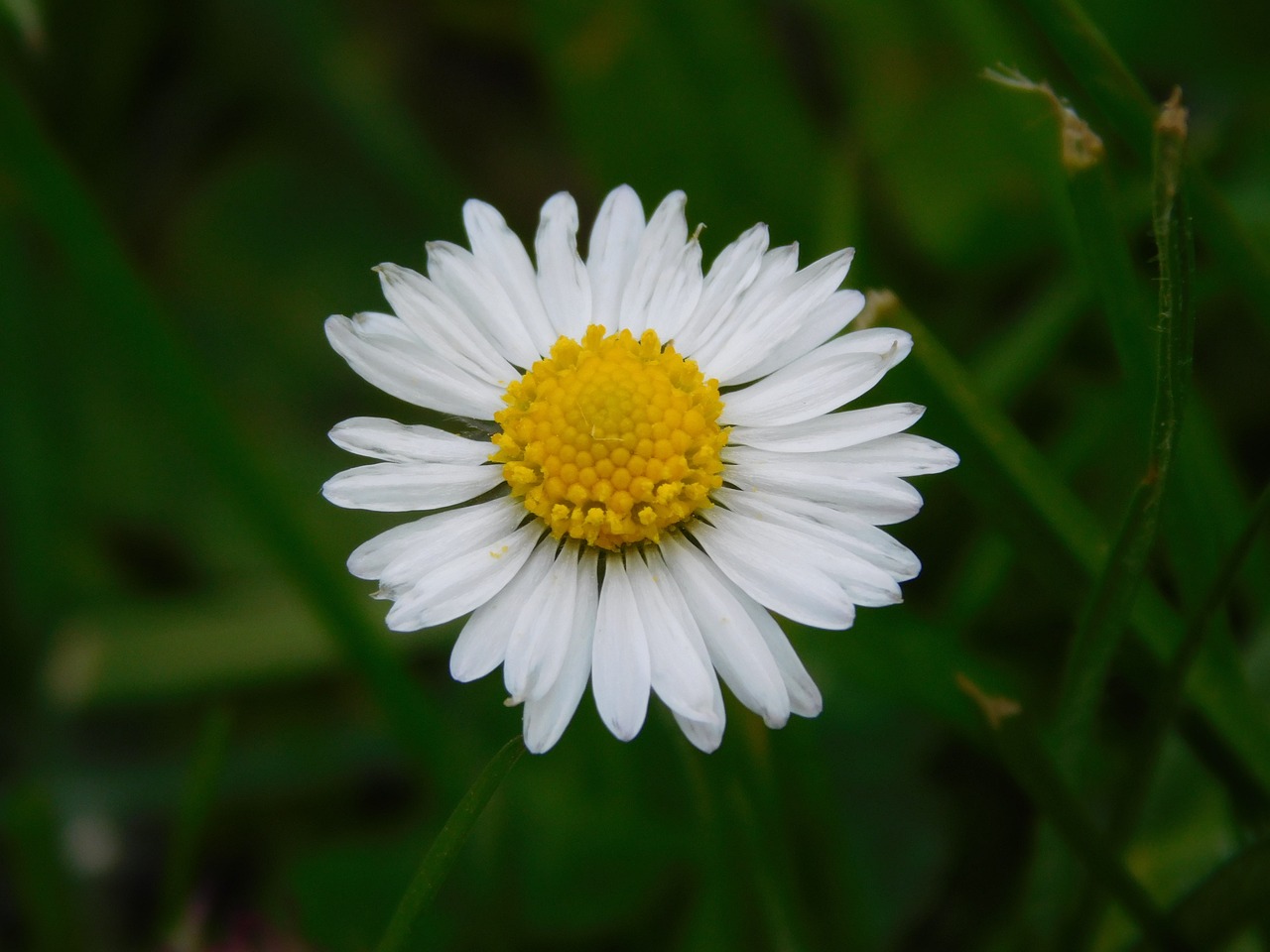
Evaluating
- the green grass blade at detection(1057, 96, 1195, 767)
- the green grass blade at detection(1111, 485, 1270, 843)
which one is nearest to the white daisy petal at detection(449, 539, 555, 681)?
the green grass blade at detection(1057, 96, 1195, 767)

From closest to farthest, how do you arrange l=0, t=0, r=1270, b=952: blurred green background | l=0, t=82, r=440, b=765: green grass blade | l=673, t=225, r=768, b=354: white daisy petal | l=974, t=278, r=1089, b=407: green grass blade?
l=673, t=225, r=768, b=354: white daisy petal → l=0, t=0, r=1270, b=952: blurred green background → l=0, t=82, r=440, b=765: green grass blade → l=974, t=278, r=1089, b=407: green grass blade

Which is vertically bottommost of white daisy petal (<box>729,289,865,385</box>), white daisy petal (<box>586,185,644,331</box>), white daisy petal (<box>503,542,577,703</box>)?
white daisy petal (<box>503,542,577,703</box>)

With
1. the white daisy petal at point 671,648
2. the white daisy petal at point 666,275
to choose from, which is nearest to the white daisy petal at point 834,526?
the white daisy petal at point 671,648

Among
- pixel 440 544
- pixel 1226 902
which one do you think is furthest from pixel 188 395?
pixel 1226 902

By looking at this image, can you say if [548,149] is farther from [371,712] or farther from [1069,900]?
[1069,900]

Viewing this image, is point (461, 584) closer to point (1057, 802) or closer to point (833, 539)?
point (833, 539)

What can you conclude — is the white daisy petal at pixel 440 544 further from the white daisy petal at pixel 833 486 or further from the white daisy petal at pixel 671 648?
the white daisy petal at pixel 833 486

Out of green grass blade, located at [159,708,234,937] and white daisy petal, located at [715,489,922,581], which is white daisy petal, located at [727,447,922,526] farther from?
green grass blade, located at [159,708,234,937]
